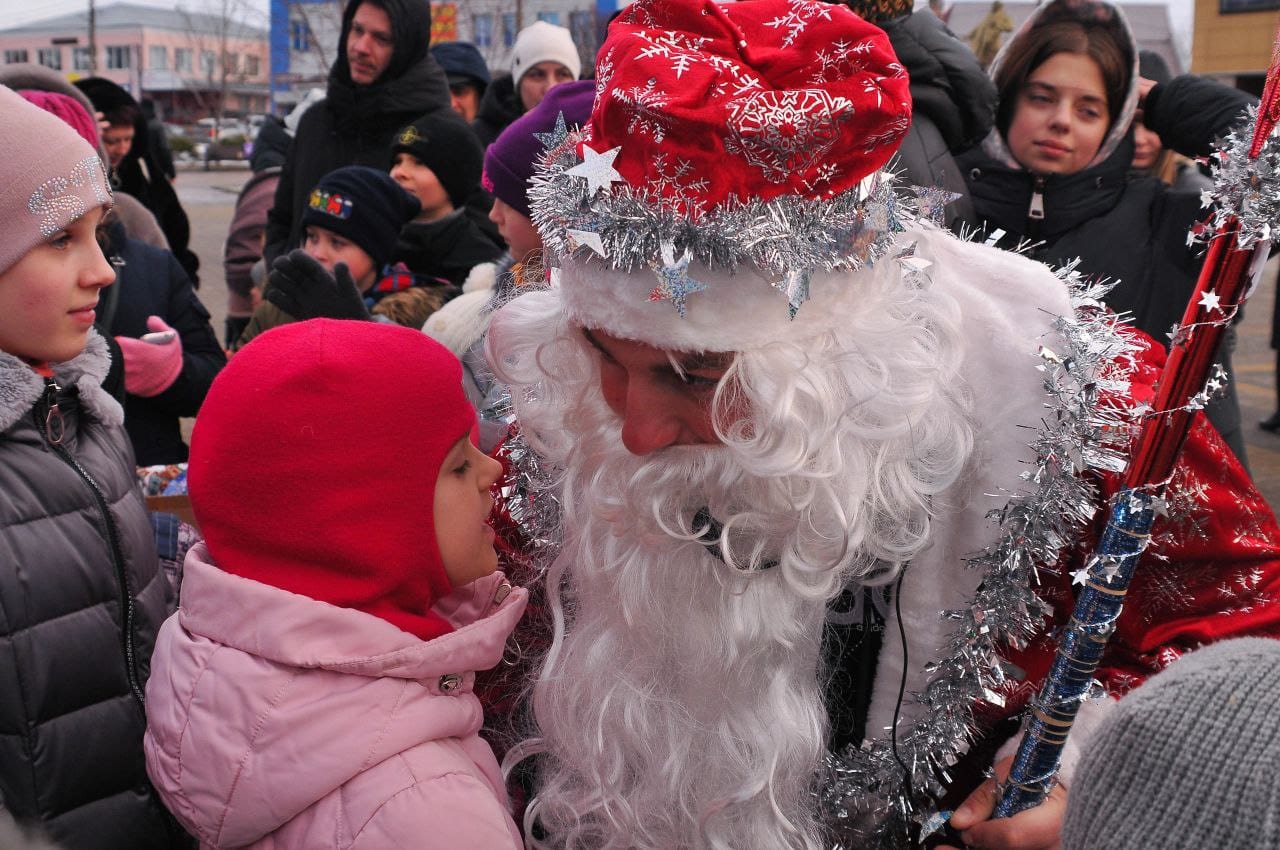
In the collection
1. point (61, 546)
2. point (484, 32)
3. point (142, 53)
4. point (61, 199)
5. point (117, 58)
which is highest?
point (61, 199)

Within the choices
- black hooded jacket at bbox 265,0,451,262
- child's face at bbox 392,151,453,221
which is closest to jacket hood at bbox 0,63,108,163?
black hooded jacket at bbox 265,0,451,262

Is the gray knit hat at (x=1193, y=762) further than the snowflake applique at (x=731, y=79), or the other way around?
the snowflake applique at (x=731, y=79)

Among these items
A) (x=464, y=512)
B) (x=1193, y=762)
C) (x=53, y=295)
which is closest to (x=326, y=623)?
(x=464, y=512)

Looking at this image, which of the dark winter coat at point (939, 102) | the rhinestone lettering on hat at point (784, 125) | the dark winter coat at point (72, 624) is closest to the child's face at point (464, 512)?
the rhinestone lettering on hat at point (784, 125)

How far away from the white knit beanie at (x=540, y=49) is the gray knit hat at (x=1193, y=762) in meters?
4.59

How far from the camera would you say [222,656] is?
138 centimetres

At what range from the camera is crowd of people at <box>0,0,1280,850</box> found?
1.29 meters

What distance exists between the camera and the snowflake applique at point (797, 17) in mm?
1289

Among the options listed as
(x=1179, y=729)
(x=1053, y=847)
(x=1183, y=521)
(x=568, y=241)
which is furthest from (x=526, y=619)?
(x=1179, y=729)

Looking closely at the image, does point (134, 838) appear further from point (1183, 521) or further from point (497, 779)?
point (1183, 521)

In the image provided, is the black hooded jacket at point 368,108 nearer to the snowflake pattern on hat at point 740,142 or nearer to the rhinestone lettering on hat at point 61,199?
the rhinestone lettering on hat at point 61,199

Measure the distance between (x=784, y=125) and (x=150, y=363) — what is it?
228 centimetres

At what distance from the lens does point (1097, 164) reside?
279cm

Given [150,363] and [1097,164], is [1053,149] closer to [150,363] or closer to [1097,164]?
[1097,164]
